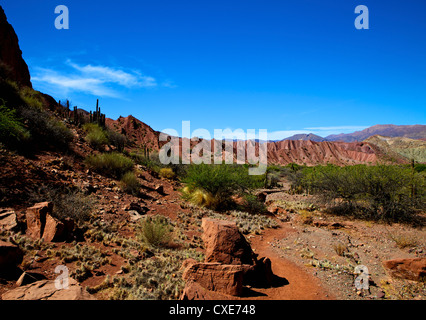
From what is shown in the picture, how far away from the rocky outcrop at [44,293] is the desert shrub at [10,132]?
267 inches

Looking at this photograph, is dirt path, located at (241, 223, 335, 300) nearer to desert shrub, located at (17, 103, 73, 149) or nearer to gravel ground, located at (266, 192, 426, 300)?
gravel ground, located at (266, 192, 426, 300)

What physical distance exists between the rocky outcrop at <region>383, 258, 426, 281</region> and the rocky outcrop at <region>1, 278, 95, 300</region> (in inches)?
269

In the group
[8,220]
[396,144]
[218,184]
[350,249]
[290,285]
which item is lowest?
[350,249]

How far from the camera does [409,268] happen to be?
5785 mm

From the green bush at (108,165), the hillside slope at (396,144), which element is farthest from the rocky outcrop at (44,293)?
the hillside slope at (396,144)

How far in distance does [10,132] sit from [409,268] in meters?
13.4

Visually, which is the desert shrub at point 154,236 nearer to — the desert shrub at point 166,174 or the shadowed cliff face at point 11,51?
the desert shrub at point 166,174

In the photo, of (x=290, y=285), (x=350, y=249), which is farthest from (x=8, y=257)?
(x=350, y=249)

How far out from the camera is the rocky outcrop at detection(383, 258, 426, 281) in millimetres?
5582

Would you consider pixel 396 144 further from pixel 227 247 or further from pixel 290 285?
pixel 227 247

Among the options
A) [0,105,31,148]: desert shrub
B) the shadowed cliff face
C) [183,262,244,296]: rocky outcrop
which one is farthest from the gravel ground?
the shadowed cliff face

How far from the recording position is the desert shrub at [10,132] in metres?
8.52

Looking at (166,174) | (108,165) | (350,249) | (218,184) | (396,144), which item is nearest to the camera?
(350,249)
